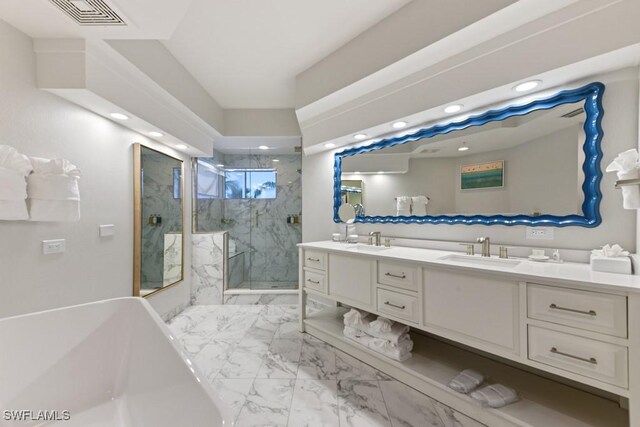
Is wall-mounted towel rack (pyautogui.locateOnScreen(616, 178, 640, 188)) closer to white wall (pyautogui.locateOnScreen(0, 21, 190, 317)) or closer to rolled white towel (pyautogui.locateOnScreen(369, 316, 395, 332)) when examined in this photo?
rolled white towel (pyautogui.locateOnScreen(369, 316, 395, 332))

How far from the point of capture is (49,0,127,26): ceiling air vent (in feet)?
4.16

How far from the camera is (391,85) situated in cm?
209

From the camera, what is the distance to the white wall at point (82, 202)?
1.44 metres

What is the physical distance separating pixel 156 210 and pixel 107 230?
69 centimetres

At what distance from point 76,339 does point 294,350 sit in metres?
1.62

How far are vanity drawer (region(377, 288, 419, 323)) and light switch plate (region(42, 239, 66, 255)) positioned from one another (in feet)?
7.30

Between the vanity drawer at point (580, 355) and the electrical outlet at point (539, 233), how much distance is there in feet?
2.35

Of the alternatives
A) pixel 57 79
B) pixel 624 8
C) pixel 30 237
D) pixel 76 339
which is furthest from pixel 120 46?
pixel 624 8

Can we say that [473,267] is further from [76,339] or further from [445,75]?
[76,339]

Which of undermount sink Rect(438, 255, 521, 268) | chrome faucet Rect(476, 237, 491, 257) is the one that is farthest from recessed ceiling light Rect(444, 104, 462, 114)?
undermount sink Rect(438, 255, 521, 268)

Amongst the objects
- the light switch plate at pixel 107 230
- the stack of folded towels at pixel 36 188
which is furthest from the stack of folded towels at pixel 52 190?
the light switch plate at pixel 107 230

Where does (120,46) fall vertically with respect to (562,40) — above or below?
above

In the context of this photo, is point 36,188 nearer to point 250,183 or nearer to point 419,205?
point 419,205

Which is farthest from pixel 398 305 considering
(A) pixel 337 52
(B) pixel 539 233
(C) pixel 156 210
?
(C) pixel 156 210
